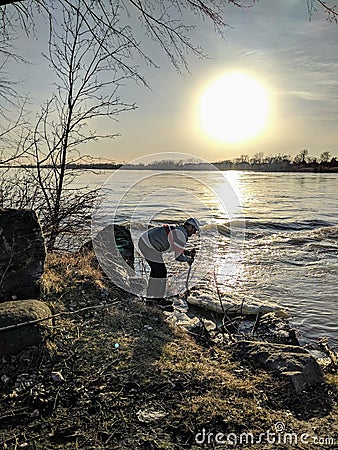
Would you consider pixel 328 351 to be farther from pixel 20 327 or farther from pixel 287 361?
pixel 20 327

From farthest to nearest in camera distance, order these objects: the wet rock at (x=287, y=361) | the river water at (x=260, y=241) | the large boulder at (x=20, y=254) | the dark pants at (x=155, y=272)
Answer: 1. the river water at (x=260, y=241)
2. the dark pants at (x=155, y=272)
3. the large boulder at (x=20, y=254)
4. the wet rock at (x=287, y=361)

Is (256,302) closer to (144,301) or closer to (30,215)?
(144,301)

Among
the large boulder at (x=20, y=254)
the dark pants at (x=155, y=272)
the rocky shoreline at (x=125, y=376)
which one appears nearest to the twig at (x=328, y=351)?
the rocky shoreline at (x=125, y=376)

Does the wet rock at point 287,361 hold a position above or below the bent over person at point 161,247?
below

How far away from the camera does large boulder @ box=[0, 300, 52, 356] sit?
12.6 ft

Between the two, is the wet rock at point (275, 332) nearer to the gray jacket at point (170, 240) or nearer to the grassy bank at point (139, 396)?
the grassy bank at point (139, 396)

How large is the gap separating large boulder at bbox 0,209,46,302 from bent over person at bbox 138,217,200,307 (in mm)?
2384

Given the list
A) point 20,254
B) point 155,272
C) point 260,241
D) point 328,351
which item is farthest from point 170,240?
point 260,241

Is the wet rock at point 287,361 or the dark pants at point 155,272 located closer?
the wet rock at point 287,361

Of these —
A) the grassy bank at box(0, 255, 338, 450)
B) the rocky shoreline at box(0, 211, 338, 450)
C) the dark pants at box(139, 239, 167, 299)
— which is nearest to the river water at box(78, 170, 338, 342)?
the dark pants at box(139, 239, 167, 299)

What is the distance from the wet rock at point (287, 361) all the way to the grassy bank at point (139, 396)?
0.36 ft

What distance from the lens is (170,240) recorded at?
6.98m

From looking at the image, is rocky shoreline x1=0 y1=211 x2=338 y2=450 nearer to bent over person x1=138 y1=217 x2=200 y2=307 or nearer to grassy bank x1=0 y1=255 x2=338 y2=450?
grassy bank x1=0 y1=255 x2=338 y2=450

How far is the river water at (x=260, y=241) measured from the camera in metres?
7.93
